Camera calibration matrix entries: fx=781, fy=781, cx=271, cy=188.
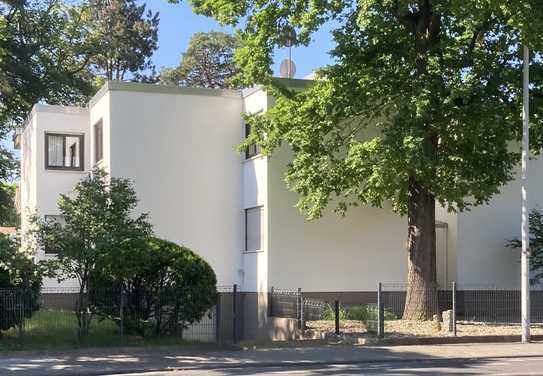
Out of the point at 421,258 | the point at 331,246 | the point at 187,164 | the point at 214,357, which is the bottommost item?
the point at 214,357

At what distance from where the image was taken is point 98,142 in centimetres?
2800

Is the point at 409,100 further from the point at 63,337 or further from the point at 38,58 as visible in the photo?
the point at 38,58

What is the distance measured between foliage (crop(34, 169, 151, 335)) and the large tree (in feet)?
17.9

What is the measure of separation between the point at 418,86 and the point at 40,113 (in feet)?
49.0

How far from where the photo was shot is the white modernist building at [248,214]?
81.5ft

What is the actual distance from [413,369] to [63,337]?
29.1ft

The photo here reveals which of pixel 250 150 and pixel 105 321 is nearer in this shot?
pixel 105 321

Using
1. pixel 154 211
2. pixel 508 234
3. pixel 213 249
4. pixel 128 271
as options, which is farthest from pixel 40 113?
pixel 508 234

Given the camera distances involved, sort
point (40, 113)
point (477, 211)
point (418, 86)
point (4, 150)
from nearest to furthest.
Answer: point (418, 86), point (477, 211), point (40, 113), point (4, 150)

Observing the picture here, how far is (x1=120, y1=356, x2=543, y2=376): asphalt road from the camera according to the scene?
45.4 ft

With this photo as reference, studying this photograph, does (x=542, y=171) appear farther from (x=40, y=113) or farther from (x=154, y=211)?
(x=40, y=113)

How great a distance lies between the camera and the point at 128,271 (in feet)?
62.3

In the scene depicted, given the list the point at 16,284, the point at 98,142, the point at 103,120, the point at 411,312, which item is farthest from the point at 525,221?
the point at 98,142

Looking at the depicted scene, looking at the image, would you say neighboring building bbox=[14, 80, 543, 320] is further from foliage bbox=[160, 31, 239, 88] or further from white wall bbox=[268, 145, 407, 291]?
foliage bbox=[160, 31, 239, 88]
